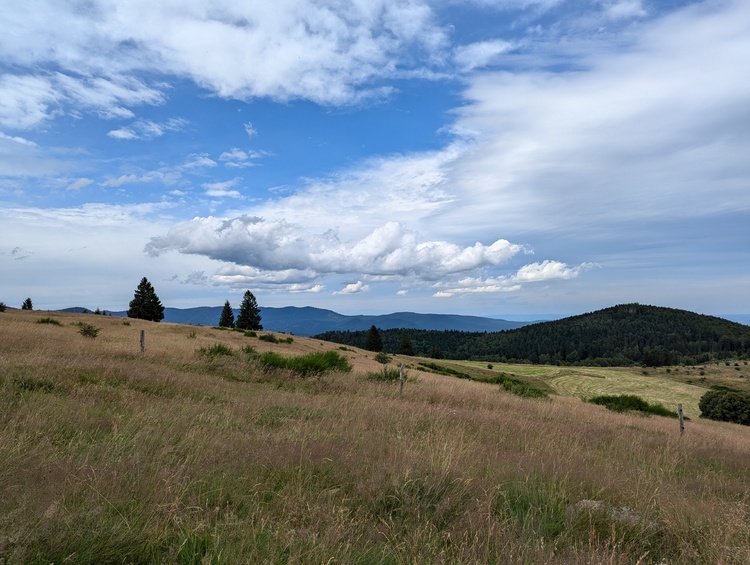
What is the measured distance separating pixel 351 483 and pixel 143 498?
7.17 feet

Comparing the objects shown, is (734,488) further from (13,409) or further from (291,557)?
(13,409)

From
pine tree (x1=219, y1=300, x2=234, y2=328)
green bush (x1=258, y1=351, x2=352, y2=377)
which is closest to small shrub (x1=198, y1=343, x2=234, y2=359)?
green bush (x1=258, y1=351, x2=352, y2=377)

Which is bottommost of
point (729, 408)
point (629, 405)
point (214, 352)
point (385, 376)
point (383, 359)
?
point (729, 408)

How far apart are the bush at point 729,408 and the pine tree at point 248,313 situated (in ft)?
218

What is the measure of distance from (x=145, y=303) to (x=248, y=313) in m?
17.6

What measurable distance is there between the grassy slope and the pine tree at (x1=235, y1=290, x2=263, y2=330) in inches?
2868

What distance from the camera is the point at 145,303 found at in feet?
241

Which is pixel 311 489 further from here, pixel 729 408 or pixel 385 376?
pixel 729 408

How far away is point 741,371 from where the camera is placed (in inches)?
3145

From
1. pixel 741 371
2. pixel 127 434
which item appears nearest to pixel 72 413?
pixel 127 434

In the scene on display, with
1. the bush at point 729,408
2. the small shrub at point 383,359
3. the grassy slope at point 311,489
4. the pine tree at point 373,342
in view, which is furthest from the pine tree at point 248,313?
the grassy slope at point 311,489

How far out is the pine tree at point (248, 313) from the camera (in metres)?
80.1

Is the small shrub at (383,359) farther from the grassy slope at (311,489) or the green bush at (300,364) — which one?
the grassy slope at (311,489)

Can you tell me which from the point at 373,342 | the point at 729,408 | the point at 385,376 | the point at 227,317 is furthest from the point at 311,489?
the point at 373,342
